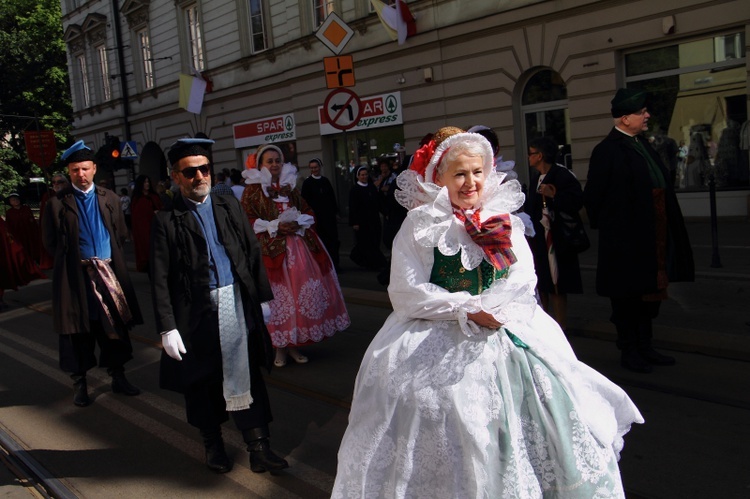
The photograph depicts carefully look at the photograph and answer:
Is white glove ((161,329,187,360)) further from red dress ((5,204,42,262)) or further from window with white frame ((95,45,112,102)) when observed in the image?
window with white frame ((95,45,112,102))

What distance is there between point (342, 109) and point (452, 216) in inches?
341

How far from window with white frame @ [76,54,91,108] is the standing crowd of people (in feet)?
105

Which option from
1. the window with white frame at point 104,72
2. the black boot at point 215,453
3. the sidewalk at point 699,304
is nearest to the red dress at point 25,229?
the sidewalk at point 699,304

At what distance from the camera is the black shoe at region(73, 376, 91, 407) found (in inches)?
231

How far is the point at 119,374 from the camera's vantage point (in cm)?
610

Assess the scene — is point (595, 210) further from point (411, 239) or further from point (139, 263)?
point (139, 263)

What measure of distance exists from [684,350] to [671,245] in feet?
3.54

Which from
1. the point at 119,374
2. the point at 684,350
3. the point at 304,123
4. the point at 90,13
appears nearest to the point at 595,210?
the point at 684,350

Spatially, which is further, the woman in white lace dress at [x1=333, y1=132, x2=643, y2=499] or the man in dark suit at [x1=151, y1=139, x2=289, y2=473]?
the man in dark suit at [x1=151, y1=139, x2=289, y2=473]

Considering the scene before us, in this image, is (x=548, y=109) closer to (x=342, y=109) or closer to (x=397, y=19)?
(x=397, y=19)

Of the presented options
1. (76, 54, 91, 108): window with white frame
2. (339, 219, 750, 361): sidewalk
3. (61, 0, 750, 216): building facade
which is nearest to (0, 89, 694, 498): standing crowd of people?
(339, 219, 750, 361): sidewalk

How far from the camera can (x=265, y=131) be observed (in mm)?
23422

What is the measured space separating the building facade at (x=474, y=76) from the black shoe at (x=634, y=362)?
6755mm

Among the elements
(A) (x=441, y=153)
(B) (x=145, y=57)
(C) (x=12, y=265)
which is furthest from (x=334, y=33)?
(B) (x=145, y=57)
